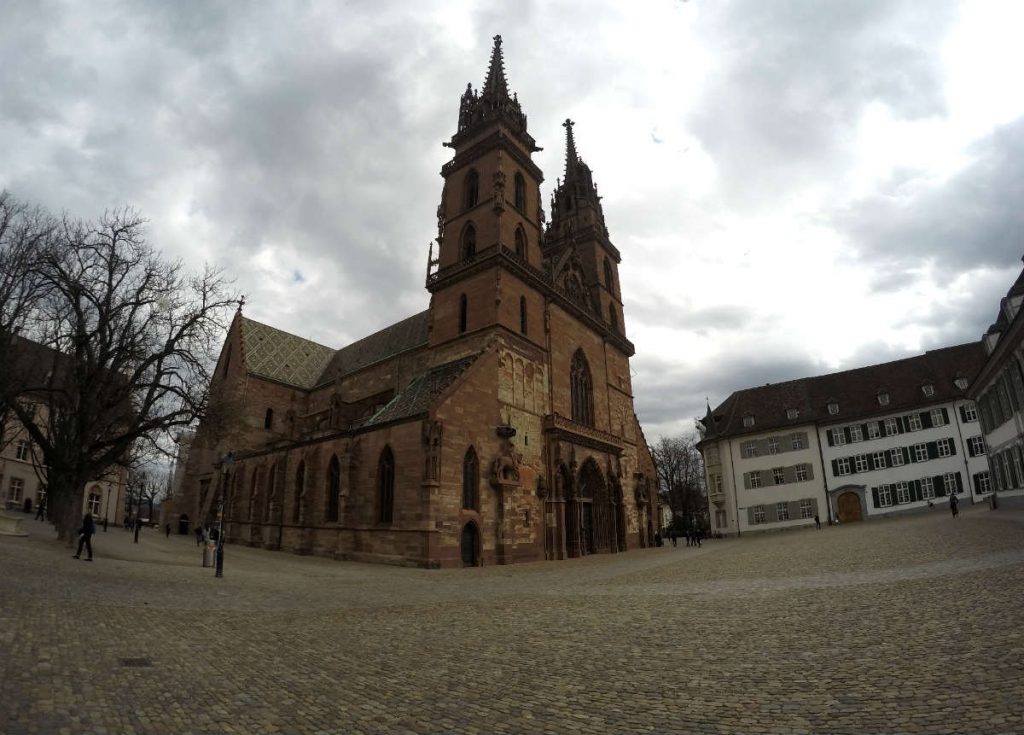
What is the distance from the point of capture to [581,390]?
36.3 meters

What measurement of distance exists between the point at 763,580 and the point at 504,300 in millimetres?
20215

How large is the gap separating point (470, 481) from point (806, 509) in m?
34.8

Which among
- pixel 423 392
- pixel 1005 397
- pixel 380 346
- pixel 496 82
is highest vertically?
pixel 496 82

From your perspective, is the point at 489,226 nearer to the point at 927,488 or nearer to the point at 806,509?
the point at 806,509

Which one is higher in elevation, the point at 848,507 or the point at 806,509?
the point at 848,507

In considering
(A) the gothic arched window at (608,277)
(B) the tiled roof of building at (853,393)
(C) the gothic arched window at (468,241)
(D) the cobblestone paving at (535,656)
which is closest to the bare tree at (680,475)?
(B) the tiled roof of building at (853,393)

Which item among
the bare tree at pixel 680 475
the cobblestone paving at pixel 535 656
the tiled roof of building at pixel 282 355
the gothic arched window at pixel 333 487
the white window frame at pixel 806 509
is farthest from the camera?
the bare tree at pixel 680 475

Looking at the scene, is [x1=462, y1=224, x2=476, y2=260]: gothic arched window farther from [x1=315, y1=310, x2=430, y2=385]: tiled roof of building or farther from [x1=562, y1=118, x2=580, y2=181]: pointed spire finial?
[x1=562, y1=118, x2=580, y2=181]: pointed spire finial

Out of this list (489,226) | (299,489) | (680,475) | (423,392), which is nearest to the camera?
(423,392)

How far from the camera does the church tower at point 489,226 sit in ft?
102

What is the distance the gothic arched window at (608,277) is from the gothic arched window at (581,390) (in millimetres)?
9722

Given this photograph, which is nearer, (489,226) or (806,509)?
(489,226)

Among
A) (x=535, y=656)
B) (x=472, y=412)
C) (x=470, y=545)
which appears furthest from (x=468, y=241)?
(x=535, y=656)

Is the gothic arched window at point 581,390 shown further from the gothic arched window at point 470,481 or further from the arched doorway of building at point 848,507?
the arched doorway of building at point 848,507
